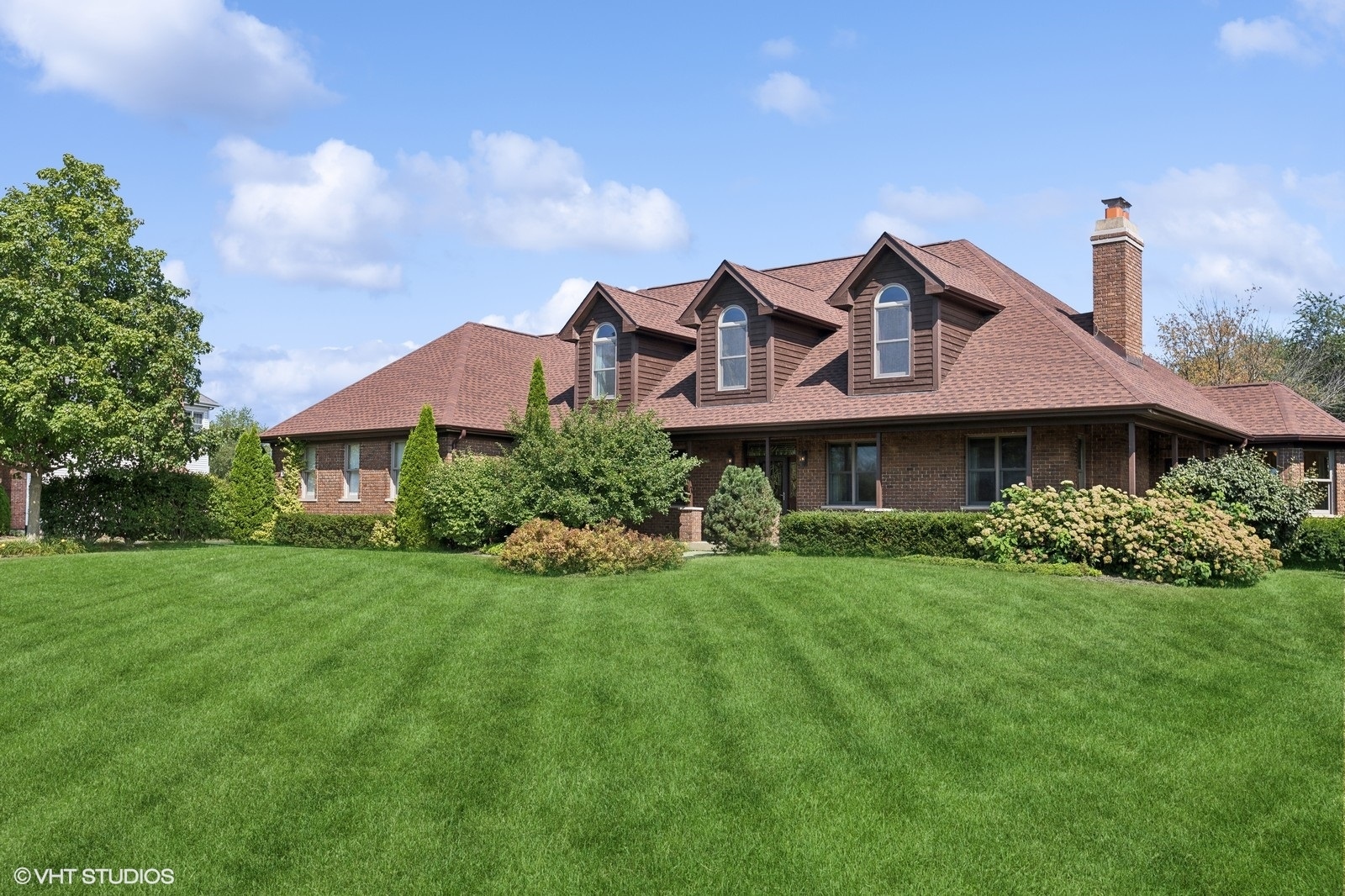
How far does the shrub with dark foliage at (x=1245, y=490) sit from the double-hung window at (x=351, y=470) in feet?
67.6

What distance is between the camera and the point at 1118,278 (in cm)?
2336

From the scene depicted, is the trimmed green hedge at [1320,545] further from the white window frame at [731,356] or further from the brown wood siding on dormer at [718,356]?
the white window frame at [731,356]

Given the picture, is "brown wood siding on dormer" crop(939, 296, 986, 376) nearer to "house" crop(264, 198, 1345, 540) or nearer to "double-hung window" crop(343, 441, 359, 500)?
"house" crop(264, 198, 1345, 540)

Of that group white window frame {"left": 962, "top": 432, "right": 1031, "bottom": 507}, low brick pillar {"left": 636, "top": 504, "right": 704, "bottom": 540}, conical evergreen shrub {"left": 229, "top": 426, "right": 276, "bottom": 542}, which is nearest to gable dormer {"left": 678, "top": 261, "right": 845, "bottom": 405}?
low brick pillar {"left": 636, "top": 504, "right": 704, "bottom": 540}

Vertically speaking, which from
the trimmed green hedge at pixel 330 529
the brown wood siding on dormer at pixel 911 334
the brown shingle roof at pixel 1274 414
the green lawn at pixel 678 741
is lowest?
the green lawn at pixel 678 741

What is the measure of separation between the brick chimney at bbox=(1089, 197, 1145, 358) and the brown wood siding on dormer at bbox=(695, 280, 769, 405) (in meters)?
7.71

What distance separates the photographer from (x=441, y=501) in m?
24.0

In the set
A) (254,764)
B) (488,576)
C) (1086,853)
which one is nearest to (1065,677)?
(1086,853)

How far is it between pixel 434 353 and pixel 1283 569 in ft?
74.7

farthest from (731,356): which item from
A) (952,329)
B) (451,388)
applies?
(451,388)

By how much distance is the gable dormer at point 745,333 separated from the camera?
80.9 ft

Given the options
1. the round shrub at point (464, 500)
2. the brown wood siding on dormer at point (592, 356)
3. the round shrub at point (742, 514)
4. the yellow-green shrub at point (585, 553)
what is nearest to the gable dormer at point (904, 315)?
the round shrub at point (742, 514)

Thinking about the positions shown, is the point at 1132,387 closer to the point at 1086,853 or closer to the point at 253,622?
the point at 1086,853

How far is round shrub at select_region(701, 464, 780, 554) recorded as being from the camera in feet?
67.8
